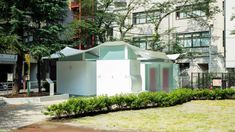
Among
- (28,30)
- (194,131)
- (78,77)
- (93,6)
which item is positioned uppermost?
(93,6)

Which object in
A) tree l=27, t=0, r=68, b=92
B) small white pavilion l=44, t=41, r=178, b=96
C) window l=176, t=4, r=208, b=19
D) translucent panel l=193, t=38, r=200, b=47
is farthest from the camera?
translucent panel l=193, t=38, r=200, b=47

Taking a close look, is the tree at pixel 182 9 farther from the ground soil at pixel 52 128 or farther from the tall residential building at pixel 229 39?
the ground soil at pixel 52 128

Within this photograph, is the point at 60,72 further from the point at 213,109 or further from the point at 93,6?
the point at 213,109

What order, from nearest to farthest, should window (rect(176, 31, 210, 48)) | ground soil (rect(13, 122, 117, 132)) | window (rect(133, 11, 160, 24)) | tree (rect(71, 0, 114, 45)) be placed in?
ground soil (rect(13, 122, 117, 132)), tree (rect(71, 0, 114, 45)), window (rect(176, 31, 210, 48)), window (rect(133, 11, 160, 24))

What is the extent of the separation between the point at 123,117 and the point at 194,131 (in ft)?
11.7

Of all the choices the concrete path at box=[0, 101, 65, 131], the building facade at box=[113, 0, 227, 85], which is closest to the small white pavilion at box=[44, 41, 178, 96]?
the concrete path at box=[0, 101, 65, 131]

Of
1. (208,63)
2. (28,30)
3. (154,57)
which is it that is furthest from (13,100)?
(208,63)

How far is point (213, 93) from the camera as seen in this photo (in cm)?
2119

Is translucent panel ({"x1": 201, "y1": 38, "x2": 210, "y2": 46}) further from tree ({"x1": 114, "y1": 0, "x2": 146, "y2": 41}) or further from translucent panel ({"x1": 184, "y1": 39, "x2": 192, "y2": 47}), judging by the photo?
tree ({"x1": 114, "y1": 0, "x2": 146, "y2": 41})

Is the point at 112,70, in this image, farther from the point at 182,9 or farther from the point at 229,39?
the point at 229,39

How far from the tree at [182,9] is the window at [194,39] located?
112 centimetres

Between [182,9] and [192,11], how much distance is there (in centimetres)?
143

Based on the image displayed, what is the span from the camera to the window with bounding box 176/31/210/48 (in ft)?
117

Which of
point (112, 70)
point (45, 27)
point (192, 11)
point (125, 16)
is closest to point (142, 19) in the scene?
point (125, 16)
